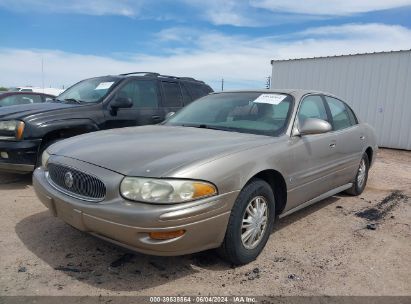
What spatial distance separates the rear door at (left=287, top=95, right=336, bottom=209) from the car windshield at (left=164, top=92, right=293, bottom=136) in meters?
0.19

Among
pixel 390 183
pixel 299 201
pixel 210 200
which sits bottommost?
pixel 390 183

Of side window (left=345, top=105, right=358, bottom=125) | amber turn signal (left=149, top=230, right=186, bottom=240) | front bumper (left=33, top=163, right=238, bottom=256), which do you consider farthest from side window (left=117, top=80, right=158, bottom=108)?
amber turn signal (left=149, top=230, right=186, bottom=240)

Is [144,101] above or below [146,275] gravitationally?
above

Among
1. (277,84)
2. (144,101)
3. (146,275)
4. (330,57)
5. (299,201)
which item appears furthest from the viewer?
(277,84)

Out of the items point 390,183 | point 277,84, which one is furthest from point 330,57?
point 390,183

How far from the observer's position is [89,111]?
5.78 meters

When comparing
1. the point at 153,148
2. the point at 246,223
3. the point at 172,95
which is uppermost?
the point at 172,95

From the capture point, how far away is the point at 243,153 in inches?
125

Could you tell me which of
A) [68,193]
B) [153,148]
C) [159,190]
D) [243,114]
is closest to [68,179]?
[68,193]

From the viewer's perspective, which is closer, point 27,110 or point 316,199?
point 316,199

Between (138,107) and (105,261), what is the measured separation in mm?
3629

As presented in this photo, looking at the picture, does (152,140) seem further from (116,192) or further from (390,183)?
(390,183)

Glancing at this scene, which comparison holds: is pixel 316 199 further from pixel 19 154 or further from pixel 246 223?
pixel 19 154

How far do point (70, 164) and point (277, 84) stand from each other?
42.1ft
